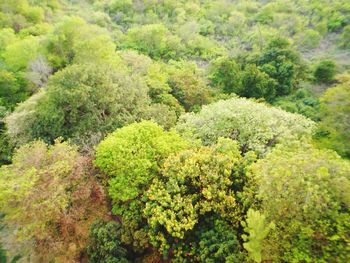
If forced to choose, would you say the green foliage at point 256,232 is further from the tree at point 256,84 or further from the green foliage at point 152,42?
the green foliage at point 152,42

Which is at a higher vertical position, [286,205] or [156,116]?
[286,205]

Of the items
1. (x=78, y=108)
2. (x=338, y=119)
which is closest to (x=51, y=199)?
(x=78, y=108)

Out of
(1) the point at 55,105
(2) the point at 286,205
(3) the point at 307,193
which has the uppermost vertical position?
(3) the point at 307,193

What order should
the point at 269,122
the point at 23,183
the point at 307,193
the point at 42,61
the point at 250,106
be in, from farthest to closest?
the point at 42,61
the point at 250,106
the point at 269,122
the point at 23,183
the point at 307,193

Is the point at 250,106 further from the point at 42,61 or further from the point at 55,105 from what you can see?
the point at 42,61

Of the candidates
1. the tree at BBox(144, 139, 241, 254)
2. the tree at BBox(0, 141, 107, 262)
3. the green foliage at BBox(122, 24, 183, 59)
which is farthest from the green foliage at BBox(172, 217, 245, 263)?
the green foliage at BBox(122, 24, 183, 59)

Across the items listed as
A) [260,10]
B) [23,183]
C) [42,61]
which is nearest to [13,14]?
[42,61]

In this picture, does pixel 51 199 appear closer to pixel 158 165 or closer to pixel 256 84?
pixel 158 165

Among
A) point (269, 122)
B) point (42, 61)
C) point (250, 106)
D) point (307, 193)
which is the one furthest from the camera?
point (42, 61)
